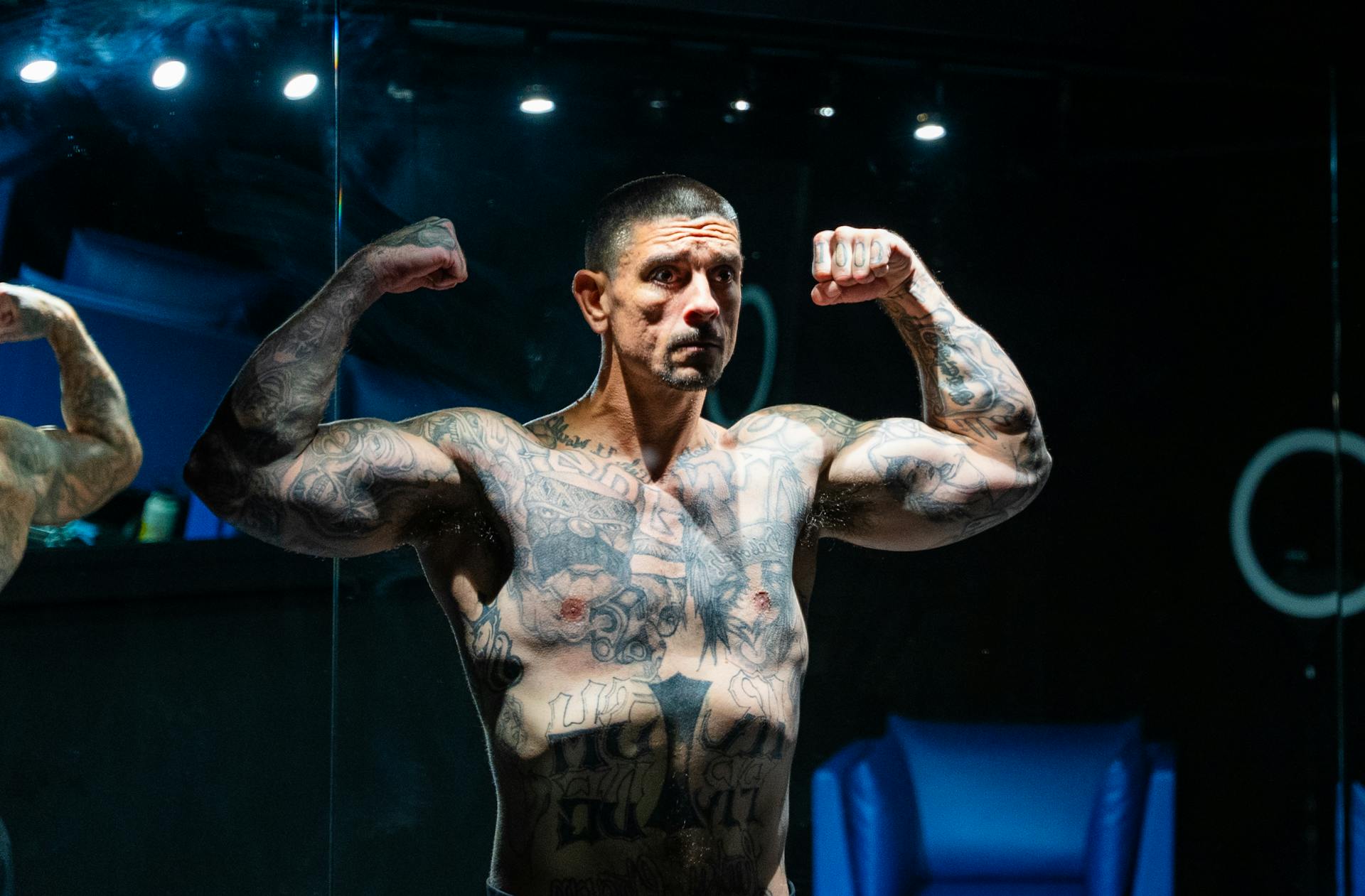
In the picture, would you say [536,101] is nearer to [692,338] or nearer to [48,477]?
[692,338]

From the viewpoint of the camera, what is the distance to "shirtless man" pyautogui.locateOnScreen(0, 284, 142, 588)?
1764 mm

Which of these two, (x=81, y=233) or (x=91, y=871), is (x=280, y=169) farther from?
(x=91, y=871)

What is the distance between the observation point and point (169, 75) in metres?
2.10

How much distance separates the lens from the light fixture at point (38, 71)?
194 cm

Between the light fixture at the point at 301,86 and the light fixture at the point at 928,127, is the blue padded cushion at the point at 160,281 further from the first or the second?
the light fixture at the point at 928,127

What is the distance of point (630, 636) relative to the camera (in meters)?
1.68

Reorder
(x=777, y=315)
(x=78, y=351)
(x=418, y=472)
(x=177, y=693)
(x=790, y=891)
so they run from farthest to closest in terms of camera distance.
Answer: (x=777, y=315)
(x=177, y=693)
(x=78, y=351)
(x=790, y=891)
(x=418, y=472)

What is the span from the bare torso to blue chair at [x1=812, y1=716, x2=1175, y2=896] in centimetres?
75

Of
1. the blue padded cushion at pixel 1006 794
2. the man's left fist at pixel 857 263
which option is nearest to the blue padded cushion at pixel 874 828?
the blue padded cushion at pixel 1006 794

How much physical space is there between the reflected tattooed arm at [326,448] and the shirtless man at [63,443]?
320mm

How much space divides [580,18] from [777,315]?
60cm

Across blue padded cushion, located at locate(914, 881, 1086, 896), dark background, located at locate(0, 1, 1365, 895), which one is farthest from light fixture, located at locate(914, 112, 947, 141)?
blue padded cushion, located at locate(914, 881, 1086, 896)

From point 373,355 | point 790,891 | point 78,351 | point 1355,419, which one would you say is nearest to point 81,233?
point 78,351

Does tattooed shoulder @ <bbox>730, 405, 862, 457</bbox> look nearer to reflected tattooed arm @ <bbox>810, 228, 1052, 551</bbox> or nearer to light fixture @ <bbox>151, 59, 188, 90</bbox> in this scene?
reflected tattooed arm @ <bbox>810, 228, 1052, 551</bbox>
